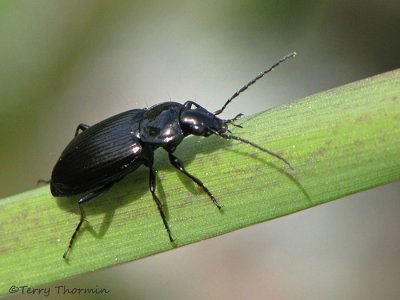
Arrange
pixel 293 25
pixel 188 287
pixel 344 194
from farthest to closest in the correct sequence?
1. pixel 293 25
2. pixel 188 287
3. pixel 344 194

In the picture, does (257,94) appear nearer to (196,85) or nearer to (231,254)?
(196,85)

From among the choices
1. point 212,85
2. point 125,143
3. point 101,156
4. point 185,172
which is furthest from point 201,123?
point 212,85

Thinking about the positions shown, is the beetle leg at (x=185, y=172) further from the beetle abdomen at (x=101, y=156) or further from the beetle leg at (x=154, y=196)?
the beetle abdomen at (x=101, y=156)

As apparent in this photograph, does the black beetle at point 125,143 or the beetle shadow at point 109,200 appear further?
the black beetle at point 125,143

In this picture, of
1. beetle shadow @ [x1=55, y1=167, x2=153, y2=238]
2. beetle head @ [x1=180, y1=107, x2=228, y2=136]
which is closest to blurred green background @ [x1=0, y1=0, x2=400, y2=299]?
beetle shadow @ [x1=55, y1=167, x2=153, y2=238]

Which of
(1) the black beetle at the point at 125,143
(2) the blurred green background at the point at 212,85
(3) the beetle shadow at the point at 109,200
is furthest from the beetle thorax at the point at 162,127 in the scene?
(2) the blurred green background at the point at 212,85

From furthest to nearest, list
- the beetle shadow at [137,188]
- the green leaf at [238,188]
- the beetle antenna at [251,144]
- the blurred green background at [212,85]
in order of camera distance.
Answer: the blurred green background at [212,85]
the beetle shadow at [137,188]
the beetle antenna at [251,144]
the green leaf at [238,188]

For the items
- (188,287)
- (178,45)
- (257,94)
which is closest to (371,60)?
(257,94)

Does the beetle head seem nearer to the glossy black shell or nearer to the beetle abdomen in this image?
the glossy black shell
